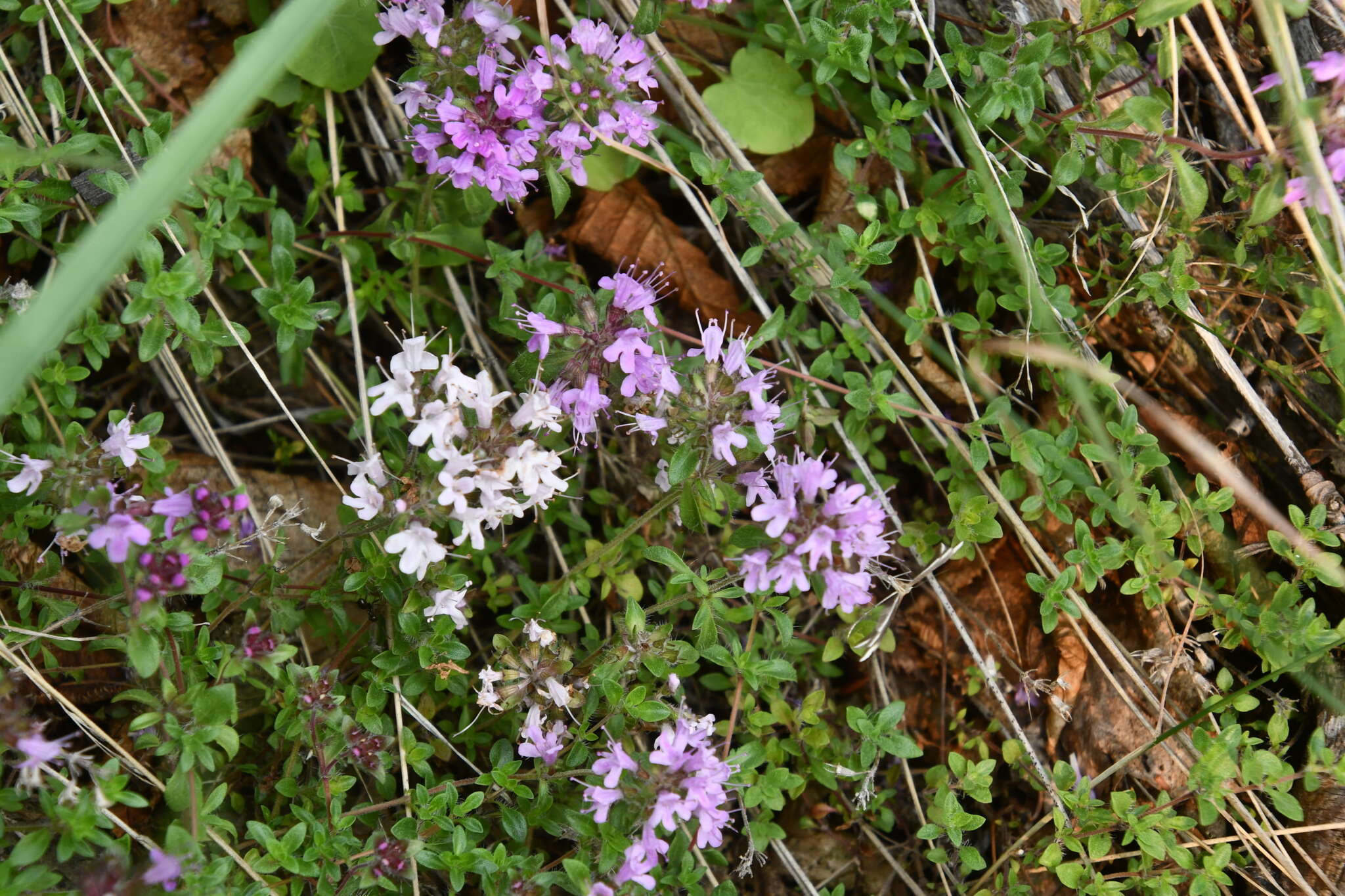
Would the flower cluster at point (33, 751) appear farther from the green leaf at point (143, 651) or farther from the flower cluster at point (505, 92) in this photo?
the flower cluster at point (505, 92)

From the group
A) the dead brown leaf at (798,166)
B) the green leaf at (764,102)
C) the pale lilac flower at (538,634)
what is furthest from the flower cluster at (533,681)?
the dead brown leaf at (798,166)

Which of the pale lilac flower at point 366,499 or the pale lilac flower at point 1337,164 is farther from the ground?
the pale lilac flower at point 1337,164

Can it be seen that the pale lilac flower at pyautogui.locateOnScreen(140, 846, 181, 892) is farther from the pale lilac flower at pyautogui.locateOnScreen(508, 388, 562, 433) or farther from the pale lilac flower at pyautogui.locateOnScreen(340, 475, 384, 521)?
the pale lilac flower at pyautogui.locateOnScreen(508, 388, 562, 433)

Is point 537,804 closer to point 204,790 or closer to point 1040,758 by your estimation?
point 204,790

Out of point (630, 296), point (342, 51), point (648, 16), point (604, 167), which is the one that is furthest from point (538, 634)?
point (342, 51)

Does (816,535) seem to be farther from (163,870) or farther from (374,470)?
Answer: (163,870)

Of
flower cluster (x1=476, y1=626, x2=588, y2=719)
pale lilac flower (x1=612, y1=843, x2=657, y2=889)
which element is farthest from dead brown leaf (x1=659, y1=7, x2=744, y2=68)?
pale lilac flower (x1=612, y1=843, x2=657, y2=889)
